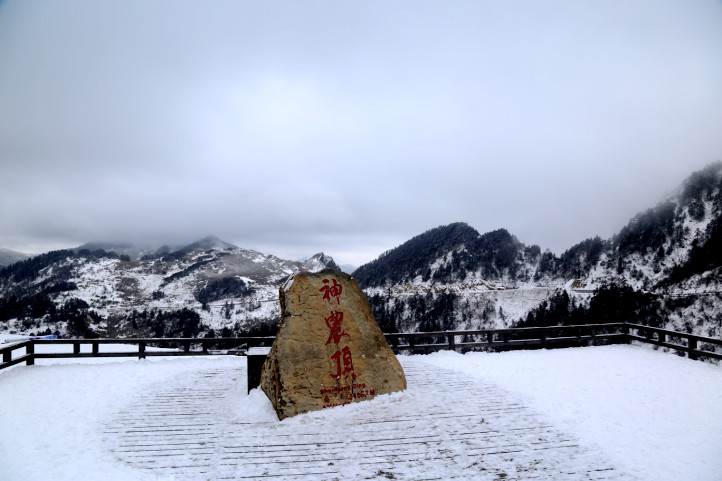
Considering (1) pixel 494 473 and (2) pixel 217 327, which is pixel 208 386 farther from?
(2) pixel 217 327

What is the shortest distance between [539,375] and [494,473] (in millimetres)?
5117

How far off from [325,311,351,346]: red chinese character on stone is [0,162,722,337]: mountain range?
52.4 m

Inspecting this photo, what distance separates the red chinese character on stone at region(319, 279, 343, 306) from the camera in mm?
8075

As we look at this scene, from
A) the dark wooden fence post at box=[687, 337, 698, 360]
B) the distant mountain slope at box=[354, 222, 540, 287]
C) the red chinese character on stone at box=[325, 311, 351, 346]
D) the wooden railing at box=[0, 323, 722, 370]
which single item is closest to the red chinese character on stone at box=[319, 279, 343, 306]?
the red chinese character on stone at box=[325, 311, 351, 346]

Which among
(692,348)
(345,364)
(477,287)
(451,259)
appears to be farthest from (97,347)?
(451,259)

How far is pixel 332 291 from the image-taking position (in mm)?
8164

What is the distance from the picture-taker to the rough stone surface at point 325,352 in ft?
23.4

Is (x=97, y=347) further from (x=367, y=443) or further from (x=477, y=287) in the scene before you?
(x=477, y=287)

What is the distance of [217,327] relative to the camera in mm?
121438

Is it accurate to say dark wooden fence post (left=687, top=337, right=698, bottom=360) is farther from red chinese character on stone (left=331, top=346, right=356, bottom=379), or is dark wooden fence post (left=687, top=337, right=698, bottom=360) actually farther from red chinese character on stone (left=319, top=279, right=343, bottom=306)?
red chinese character on stone (left=319, top=279, right=343, bottom=306)

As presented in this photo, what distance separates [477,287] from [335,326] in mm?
→ 146901

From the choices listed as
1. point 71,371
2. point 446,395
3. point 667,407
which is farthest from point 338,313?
point 71,371

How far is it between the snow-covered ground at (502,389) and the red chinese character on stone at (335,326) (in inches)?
53.2

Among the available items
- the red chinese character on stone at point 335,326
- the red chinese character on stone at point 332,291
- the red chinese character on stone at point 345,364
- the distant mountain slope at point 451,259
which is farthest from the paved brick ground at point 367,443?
the distant mountain slope at point 451,259
